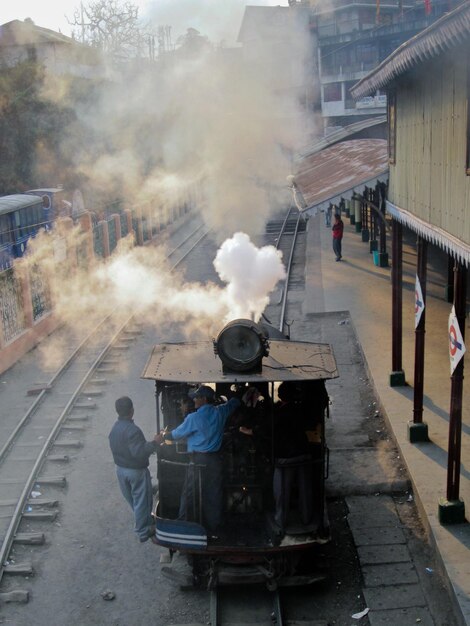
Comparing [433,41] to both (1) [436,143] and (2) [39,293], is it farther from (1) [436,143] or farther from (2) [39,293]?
(2) [39,293]

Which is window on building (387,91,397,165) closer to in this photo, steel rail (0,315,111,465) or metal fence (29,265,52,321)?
steel rail (0,315,111,465)

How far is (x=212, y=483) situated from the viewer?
6.38 m

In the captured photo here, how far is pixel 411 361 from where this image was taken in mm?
12344

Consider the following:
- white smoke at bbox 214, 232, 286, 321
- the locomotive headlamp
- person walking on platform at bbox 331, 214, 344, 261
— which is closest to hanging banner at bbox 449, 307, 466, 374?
the locomotive headlamp

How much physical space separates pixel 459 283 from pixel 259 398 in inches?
82.2

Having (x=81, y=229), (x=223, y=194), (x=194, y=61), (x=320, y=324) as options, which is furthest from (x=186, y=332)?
(x=194, y=61)

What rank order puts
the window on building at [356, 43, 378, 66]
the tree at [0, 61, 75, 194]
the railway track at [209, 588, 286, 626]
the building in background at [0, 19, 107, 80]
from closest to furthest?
the railway track at [209, 588, 286, 626], the tree at [0, 61, 75, 194], the building in background at [0, 19, 107, 80], the window on building at [356, 43, 378, 66]

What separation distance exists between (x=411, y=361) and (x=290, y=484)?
21.2 feet

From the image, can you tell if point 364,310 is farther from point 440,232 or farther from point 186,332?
point 440,232

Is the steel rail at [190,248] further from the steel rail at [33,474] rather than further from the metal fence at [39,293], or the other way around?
the steel rail at [33,474]

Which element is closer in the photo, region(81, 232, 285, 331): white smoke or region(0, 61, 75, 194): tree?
region(81, 232, 285, 331): white smoke

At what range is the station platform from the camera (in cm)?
699

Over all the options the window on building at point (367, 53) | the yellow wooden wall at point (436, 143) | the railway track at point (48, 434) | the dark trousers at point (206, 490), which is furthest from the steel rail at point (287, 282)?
the window on building at point (367, 53)

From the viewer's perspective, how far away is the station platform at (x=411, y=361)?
699 centimetres
